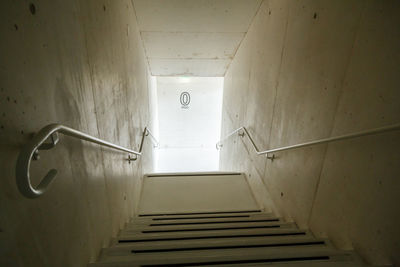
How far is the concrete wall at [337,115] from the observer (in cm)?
115

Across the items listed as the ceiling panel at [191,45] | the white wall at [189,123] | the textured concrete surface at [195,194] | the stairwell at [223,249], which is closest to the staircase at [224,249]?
the stairwell at [223,249]

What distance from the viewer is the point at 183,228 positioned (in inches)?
77.7

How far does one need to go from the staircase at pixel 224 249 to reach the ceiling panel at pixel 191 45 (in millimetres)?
3266

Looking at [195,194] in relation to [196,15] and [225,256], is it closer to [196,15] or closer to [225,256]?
[225,256]

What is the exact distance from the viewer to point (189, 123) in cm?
895

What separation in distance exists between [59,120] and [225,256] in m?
1.19

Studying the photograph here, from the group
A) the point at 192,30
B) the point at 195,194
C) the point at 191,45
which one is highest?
the point at 191,45

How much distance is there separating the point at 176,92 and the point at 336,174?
7.24 metres

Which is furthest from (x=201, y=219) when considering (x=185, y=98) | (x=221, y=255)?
(x=185, y=98)

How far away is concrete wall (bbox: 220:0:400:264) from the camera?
115 cm

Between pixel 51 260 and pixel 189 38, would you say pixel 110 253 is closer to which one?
pixel 51 260

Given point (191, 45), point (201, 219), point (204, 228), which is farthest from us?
point (191, 45)

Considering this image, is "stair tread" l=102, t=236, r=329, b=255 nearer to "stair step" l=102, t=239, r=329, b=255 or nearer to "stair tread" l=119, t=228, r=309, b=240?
"stair step" l=102, t=239, r=329, b=255

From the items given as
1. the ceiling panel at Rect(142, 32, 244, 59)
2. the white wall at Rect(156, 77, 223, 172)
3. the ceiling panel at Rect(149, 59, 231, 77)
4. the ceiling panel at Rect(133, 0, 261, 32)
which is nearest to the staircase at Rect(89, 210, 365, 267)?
the ceiling panel at Rect(133, 0, 261, 32)
